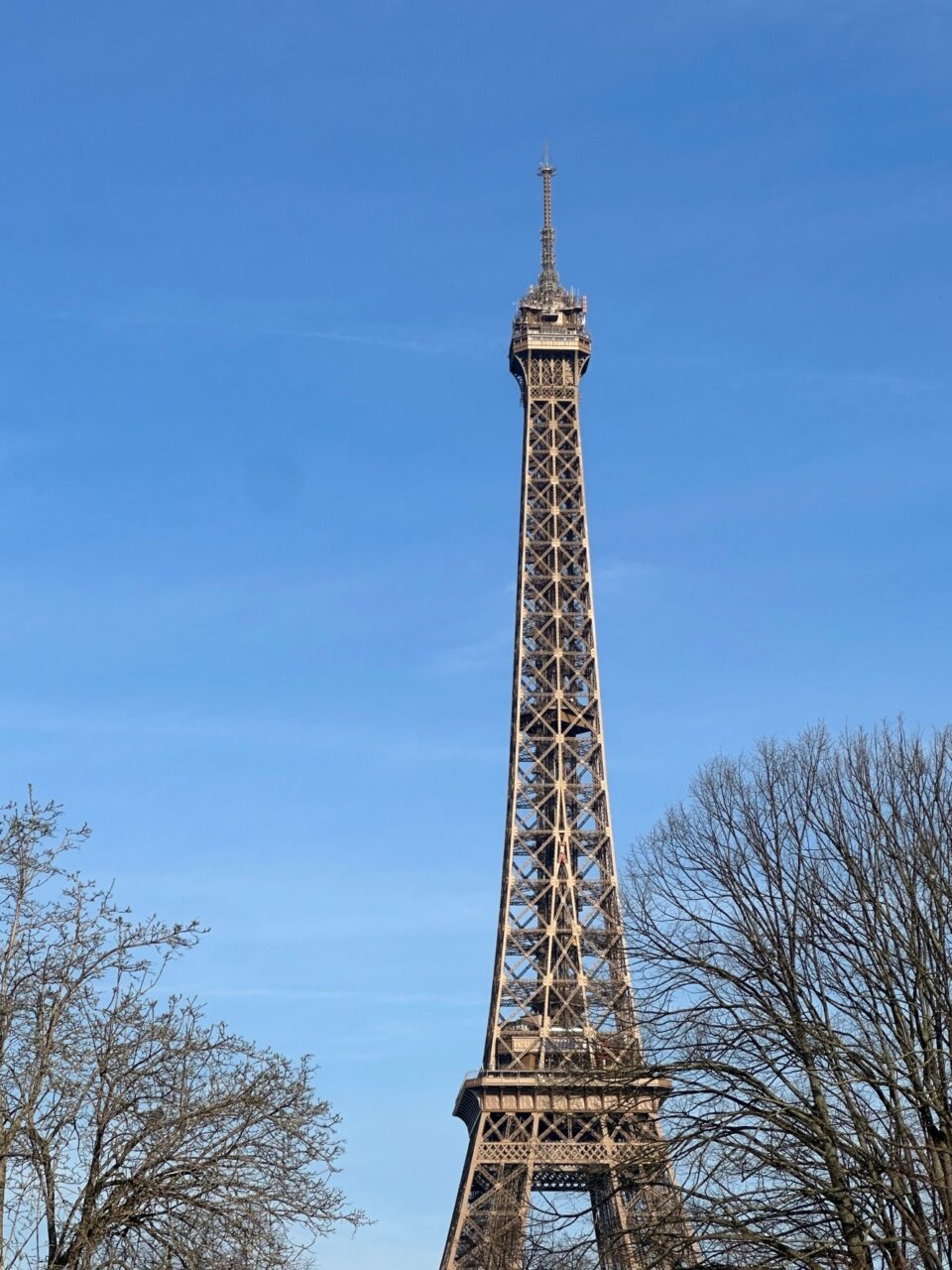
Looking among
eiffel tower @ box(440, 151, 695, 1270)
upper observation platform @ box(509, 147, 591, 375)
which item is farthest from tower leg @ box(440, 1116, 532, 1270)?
upper observation platform @ box(509, 147, 591, 375)

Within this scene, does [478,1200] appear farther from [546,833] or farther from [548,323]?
[548,323]

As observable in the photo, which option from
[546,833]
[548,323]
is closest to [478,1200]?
[546,833]

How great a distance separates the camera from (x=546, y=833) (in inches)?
3452

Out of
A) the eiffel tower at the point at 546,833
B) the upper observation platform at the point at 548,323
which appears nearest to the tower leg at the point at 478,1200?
the eiffel tower at the point at 546,833

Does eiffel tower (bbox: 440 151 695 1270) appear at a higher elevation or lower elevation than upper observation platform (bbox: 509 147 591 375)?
lower

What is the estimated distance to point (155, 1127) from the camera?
24.0 m

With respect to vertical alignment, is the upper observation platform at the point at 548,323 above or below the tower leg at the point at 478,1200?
above

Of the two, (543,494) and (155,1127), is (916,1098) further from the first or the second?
(543,494)

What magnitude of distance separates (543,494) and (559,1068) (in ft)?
215

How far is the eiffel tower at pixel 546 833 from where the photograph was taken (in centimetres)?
7881

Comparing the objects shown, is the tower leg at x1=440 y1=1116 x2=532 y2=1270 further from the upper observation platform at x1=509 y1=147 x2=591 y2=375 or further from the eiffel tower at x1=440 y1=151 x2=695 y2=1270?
the upper observation platform at x1=509 y1=147 x2=591 y2=375

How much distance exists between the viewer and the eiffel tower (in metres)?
78.8

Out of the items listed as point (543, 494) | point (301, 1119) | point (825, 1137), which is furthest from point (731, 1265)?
point (543, 494)

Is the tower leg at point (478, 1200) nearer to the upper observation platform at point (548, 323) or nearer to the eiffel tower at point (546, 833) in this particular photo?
the eiffel tower at point (546, 833)
